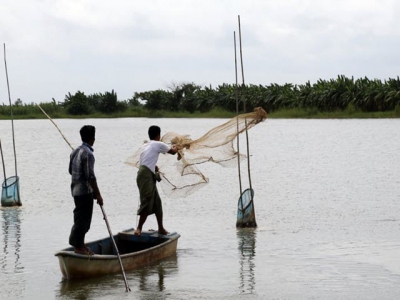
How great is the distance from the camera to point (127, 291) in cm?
919

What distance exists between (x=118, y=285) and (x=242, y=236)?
3951 mm

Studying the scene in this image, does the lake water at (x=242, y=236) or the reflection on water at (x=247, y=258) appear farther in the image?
the reflection on water at (x=247, y=258)

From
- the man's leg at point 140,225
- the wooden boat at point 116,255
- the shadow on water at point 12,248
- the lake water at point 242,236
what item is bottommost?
the lake water at point 242,236

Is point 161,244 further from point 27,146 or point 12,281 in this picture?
point 27,146

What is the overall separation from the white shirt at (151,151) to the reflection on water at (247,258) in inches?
65.5

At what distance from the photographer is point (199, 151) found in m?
12.0

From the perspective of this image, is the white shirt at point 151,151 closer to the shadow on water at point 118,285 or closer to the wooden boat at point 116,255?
the wooden boat at point 116,255

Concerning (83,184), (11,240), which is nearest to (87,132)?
(83,184)

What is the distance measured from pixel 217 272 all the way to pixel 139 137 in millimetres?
38477

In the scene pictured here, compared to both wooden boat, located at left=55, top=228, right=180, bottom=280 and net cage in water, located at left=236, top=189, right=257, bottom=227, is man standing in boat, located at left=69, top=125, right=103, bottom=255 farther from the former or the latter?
net cage in water, located at left=236, top=189, right=257, bottom=227

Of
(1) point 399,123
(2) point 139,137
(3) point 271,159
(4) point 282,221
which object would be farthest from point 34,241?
(1) point 399,123

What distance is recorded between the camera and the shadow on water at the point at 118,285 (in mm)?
9102

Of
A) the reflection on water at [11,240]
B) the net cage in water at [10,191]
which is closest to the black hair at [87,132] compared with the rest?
the reflection on water at [11,240]

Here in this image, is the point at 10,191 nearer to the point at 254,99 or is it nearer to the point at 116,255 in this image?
the point at 116,255
